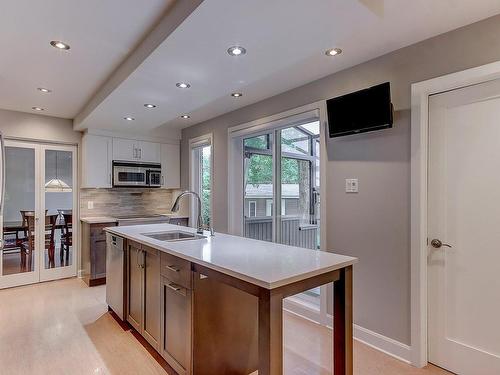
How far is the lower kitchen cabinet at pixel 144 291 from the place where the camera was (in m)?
2.33

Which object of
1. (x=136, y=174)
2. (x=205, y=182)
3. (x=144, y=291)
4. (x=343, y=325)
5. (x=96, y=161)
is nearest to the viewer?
(x=343, y=325)

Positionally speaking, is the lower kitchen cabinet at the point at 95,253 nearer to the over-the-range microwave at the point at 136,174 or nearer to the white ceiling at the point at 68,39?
the over-the-range microwave at the point at 136,174

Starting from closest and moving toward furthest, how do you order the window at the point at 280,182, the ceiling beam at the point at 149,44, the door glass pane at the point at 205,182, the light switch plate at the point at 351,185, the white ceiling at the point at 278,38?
the white ceiling at the point at 278,38
the ceiling beam at the point at 149,44
the light switch plate at the point at 351,185
the window at the point at 280,182
the door glass pane at the point at 205,182

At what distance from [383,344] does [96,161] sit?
4318mm

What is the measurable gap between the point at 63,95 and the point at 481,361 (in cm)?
459

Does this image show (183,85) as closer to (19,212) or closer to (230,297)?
(230,297)

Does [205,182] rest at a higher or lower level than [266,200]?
higher

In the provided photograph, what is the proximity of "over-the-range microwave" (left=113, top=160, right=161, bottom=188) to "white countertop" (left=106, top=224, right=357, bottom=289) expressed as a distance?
2438 mm

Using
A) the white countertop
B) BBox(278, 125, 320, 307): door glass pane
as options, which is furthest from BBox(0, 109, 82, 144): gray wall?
BBox(278, 125, 320, 307): door glass pane

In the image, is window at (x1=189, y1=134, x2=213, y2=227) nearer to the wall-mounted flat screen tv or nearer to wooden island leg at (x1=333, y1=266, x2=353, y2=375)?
the wall-mounted flat screen tv

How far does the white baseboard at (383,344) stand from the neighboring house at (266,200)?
150 centimetres

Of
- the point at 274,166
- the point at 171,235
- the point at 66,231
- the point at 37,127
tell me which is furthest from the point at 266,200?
the point at 37,127

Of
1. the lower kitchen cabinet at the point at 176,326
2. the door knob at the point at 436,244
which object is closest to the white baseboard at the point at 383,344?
the door knob at the point at 436,244

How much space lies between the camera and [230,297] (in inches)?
81.0
